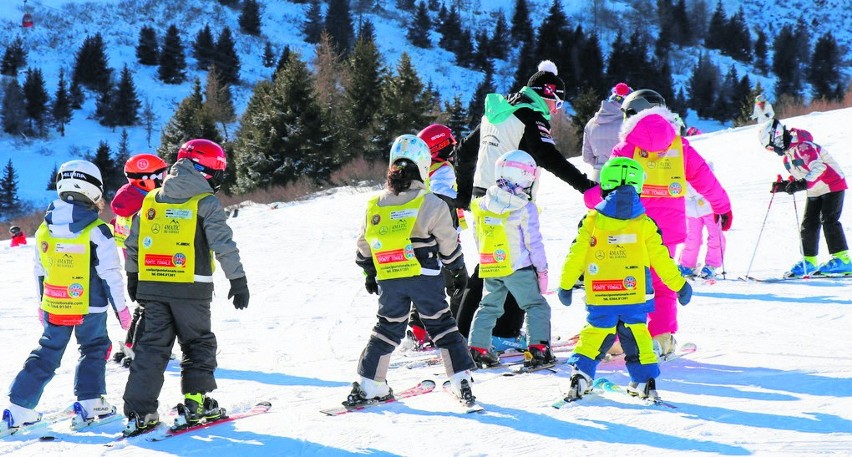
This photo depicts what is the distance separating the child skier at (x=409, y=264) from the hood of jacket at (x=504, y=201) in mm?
765

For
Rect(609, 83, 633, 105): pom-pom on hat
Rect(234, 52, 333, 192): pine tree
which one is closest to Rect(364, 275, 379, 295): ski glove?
Rect(609, 83, 633, 105): pom-pom on hat

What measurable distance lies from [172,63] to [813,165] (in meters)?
58.4

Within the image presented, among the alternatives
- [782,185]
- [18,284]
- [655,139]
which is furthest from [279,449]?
[18,284]

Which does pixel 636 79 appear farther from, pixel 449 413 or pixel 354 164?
pixel 449 413

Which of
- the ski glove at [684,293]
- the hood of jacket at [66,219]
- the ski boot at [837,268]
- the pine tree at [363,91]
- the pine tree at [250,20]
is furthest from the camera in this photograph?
the pine tree at [250,20]

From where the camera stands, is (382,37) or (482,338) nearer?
(482,338)

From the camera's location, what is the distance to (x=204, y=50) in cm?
6425

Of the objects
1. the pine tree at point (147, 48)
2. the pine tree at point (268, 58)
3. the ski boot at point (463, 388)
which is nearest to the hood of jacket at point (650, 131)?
the ski boot at point (463, 388)

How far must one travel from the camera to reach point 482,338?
6.10 m

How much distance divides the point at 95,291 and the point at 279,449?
1.87 metres

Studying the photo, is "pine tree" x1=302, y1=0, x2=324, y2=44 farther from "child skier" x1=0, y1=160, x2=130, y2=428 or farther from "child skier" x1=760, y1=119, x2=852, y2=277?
"child skier" x1=0, y1=160, x2=130, y2=428

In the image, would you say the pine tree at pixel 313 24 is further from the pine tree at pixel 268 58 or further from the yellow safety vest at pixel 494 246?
the yellow safety vest at pixel 494 246

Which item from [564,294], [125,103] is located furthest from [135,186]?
[125,103]

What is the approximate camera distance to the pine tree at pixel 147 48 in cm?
6216
